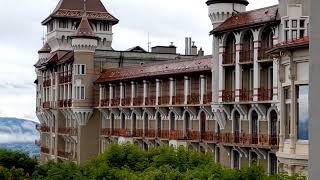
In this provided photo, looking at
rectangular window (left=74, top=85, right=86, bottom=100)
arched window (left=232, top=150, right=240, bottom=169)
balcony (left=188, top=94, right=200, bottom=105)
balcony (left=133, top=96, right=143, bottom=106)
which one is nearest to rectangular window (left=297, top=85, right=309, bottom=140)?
arched window (left=232, top=150, right=240, bottom=169)

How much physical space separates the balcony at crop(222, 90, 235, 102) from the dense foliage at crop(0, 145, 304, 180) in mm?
6101

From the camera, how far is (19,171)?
4369 centimetres

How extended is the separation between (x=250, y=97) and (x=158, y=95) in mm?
17247

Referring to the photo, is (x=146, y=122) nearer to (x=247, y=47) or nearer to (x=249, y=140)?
(x=249, y=140)

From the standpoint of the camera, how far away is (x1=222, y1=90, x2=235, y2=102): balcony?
141ft

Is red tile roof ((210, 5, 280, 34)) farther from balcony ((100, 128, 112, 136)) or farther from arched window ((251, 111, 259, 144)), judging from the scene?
balcony ((100, 128, 112, 136))

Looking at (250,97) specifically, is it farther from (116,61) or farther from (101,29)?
(101,29)

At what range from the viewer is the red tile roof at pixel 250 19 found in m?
37.3

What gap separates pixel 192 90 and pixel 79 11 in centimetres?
3515

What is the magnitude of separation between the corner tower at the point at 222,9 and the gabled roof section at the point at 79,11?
1550 inches

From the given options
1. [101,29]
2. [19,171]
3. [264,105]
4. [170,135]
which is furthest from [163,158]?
[101,29]

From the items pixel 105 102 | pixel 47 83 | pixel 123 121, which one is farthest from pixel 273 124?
pixel 47 83

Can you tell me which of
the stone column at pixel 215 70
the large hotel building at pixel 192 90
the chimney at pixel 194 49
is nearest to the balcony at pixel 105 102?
the large hotel building at pixel 192 90

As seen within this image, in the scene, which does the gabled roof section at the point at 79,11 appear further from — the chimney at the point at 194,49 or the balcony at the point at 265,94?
the balcony at the point at 265,94
